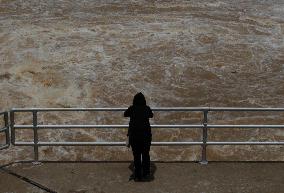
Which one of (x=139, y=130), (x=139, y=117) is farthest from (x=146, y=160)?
(x=139, y=117)

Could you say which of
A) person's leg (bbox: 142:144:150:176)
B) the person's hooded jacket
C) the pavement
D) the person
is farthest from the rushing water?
the person's hooded jacket

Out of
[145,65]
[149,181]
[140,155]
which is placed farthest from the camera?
[145,65]

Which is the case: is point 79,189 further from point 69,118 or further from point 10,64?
point 10,64

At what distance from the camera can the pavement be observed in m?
9.46

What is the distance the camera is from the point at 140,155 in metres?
9.68

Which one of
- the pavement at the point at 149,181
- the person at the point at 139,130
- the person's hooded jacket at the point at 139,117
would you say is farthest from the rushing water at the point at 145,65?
the person's hooded jacket at the point at 139,117

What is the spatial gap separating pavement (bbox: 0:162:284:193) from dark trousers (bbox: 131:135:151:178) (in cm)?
23

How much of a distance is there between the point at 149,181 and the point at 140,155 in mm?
559

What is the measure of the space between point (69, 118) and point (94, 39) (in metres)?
9.06

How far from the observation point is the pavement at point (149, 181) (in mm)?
9461

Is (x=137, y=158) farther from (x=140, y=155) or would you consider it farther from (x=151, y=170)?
(x=151, y=170)

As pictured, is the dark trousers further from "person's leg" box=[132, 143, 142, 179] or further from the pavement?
the pavement

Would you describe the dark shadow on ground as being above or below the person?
below

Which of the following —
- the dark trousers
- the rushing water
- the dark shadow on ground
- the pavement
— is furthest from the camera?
the rushing water
